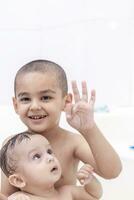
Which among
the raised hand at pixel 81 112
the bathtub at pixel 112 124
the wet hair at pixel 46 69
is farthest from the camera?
the bathtub at pixel 112 124

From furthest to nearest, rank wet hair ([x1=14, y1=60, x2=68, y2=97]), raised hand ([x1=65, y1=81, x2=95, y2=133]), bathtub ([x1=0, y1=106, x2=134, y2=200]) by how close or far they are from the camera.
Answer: bathtub ([x1=0, y1=106, x2=134, y2=200]) → wet hair ([x1=14, y1=60, x2=68, y2=97]) → raised hand ([x1=65, y1=81, x2=95, y2=133])

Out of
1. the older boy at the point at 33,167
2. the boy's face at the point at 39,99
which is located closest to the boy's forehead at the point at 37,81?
the boy's face at the point at 39,99

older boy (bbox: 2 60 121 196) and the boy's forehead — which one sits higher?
the boy's forehead

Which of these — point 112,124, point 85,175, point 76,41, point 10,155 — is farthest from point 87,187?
point 76,41

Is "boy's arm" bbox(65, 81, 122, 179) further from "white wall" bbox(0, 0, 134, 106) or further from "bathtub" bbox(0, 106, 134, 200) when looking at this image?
"white wall" bbox(0, 0, 134, 106)

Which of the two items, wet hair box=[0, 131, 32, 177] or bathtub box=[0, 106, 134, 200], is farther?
bathtub box=[0, 106, 134, 200]

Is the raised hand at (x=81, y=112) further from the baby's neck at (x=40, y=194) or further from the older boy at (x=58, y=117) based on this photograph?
the baby's neck at (x=40, y=194)

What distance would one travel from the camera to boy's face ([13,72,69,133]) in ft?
2.87

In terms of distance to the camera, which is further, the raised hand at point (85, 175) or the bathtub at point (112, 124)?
the bathtub at point (112, 124)

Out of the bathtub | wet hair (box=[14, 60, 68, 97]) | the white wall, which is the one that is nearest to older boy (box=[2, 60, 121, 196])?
wet hair (box=[14, 60, 68, 97])

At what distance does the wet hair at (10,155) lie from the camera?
874 mm

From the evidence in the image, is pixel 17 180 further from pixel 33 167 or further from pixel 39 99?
pixel 39 99

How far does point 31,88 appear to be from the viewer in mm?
882

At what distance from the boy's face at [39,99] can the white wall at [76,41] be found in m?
0.84
